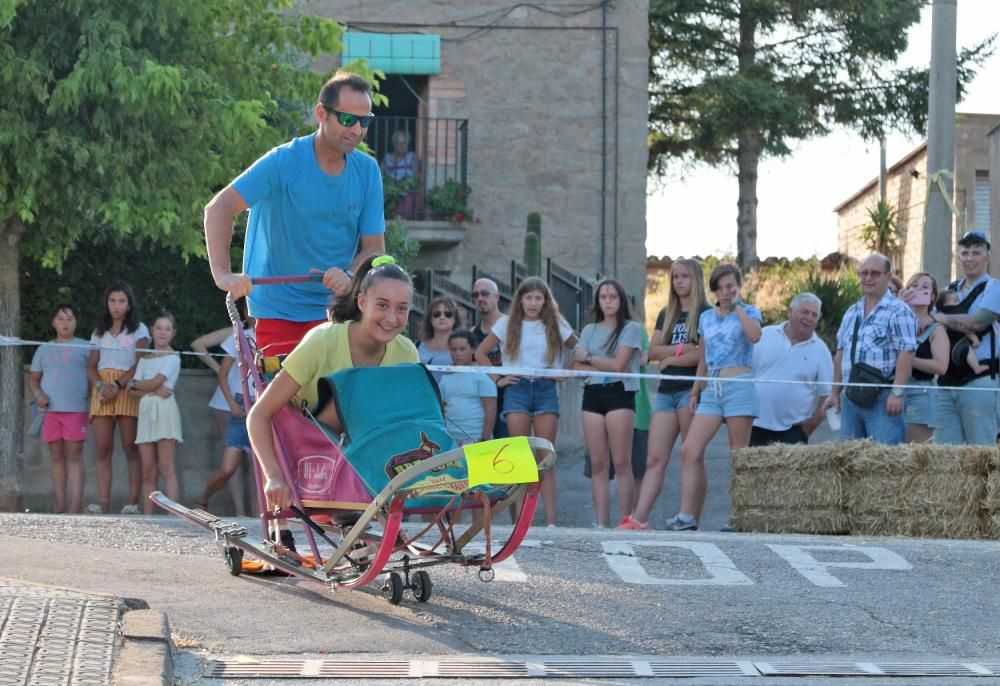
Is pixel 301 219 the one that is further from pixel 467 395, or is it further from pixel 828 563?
pixel 467 395

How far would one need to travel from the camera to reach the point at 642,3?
79.4 ft

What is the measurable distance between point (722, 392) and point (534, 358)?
1423 millimetres

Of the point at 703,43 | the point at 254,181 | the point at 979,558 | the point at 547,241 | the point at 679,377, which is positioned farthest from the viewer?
the point at 703,43

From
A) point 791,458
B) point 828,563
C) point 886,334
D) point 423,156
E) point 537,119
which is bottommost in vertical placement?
point 828,563

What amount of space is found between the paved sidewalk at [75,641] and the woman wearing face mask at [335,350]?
0.87m

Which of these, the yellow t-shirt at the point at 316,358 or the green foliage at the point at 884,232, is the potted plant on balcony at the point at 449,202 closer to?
the green foliage at the point at 884,232

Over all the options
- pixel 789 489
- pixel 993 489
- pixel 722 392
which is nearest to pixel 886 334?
pixel 722 392

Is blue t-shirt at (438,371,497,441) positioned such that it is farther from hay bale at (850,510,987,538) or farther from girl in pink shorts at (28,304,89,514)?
girl in pink shorts at (28,304,89,514)

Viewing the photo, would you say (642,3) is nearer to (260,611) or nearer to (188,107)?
(188,107)

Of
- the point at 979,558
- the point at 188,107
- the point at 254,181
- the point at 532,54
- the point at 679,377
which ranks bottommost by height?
the point at 979,558

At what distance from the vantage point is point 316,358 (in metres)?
6.84

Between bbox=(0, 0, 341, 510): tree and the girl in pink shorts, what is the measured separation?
38.9 inches

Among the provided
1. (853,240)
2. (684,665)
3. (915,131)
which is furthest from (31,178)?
(853,240)

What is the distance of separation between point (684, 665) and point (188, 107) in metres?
8.81
